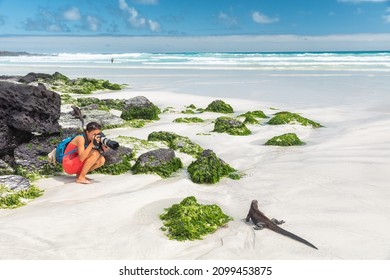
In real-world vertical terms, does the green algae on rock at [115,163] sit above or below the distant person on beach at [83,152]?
below

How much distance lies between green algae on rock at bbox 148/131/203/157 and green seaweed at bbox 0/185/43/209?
275cm

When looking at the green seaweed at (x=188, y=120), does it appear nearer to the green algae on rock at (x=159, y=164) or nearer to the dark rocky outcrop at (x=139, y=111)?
the dark rocky outcrop at (x=139, y=111)

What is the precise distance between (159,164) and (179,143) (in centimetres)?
136

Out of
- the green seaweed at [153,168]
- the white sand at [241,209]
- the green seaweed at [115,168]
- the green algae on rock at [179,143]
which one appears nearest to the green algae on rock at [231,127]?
the white sand at [241,209]

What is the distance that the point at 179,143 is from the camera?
24.2ft

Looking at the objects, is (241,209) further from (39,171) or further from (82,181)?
(39,171)

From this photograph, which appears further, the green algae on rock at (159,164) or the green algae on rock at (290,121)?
the green algae on rock at (290,121)

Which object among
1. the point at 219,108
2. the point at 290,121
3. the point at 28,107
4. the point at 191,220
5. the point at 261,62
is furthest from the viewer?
the point at 261,62

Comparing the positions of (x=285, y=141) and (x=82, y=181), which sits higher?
(x=285, y=141)

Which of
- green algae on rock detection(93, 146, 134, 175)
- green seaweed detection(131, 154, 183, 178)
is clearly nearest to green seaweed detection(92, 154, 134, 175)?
green algae on rock detection(93, 146, 134, 175)

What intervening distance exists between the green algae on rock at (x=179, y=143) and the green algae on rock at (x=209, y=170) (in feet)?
3.53

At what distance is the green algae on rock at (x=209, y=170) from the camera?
5691 millimetres

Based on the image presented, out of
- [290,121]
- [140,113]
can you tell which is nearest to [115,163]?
[140,113]

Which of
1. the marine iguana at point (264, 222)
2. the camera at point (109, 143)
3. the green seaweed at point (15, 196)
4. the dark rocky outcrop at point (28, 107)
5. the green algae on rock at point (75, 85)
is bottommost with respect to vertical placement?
the green seaweed at point (15, 196)
